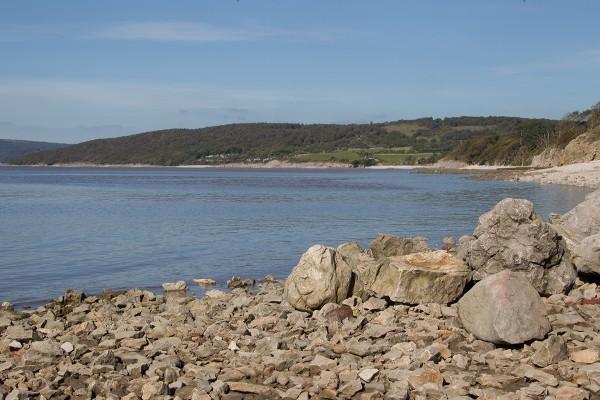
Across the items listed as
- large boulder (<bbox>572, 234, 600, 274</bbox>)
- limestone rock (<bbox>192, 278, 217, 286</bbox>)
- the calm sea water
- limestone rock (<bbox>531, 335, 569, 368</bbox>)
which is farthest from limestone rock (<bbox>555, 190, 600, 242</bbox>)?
limestone rock (<bbox>192, 278, 217, 286</bbox>)

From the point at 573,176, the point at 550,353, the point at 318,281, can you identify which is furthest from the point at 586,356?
the point at 573,176

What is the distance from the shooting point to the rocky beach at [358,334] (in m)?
9.63

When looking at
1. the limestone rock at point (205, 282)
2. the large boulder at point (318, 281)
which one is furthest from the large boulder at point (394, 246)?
the limestone rock at point (205, 282)

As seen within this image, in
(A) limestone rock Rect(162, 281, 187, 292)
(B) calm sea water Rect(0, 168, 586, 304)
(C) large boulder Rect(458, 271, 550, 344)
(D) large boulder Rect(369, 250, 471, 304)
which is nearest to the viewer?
(C) large boulder Rect(458, 271, 550, 344)

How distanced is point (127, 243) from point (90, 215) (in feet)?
52.7

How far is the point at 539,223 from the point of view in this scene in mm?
14570

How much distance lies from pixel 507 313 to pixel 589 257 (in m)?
4.64

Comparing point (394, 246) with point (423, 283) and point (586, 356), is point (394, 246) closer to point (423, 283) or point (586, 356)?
point (423, 283)

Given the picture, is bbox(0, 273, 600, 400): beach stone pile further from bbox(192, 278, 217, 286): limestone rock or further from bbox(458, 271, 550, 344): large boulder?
bbox(192, 278, 217, 286): limestone rock

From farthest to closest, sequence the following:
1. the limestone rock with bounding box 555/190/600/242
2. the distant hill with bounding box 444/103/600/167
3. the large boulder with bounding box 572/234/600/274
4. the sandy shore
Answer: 1. the distant hill with bounding box 444/103/600/167
2. the sandy shore
3. the limestone rock with bounding box 555/190/600/242
4. the large boulder with bounding box 572/234/600/274

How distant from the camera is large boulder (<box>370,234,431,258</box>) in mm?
17891

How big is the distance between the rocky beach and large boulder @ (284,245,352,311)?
0.08 ft

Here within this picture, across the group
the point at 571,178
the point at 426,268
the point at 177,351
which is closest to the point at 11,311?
the point at 177,351

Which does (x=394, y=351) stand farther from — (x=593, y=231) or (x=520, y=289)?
(x=593, y=231)
